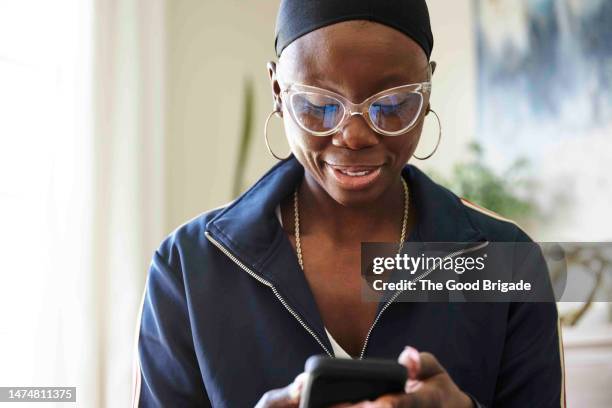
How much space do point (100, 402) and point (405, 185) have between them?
1.28 metres

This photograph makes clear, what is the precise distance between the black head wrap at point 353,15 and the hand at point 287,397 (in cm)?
46

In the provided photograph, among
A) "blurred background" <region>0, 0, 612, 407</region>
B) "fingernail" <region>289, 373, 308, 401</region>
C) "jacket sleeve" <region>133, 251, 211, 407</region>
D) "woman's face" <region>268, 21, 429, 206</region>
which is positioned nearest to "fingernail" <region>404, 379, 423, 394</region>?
"fingernail" <region>289, 373, 308, 401</region>

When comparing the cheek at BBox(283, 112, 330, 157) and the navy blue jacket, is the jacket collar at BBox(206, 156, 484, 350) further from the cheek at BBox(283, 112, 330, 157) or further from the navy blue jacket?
the cheek at BBox(283, 112, 330, 157)

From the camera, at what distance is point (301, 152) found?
0.96 m

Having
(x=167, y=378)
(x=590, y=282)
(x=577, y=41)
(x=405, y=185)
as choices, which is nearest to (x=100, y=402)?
(x=167, y=378)

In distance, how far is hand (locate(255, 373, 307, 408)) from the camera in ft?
2.40

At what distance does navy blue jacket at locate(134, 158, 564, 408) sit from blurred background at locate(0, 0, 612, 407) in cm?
87

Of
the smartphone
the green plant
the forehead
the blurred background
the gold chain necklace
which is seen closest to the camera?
the smartphone

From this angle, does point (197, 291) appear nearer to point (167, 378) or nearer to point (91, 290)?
point (167, 378)

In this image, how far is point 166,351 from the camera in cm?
102

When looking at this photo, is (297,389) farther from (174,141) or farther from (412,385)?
(174,141)

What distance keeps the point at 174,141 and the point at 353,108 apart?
1786mm

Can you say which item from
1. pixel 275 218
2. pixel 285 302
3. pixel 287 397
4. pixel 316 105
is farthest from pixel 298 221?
pixel 287 397

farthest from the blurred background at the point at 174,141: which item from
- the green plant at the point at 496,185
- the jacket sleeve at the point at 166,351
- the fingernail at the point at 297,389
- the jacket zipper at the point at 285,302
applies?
the fingernail at the point at 297,389
